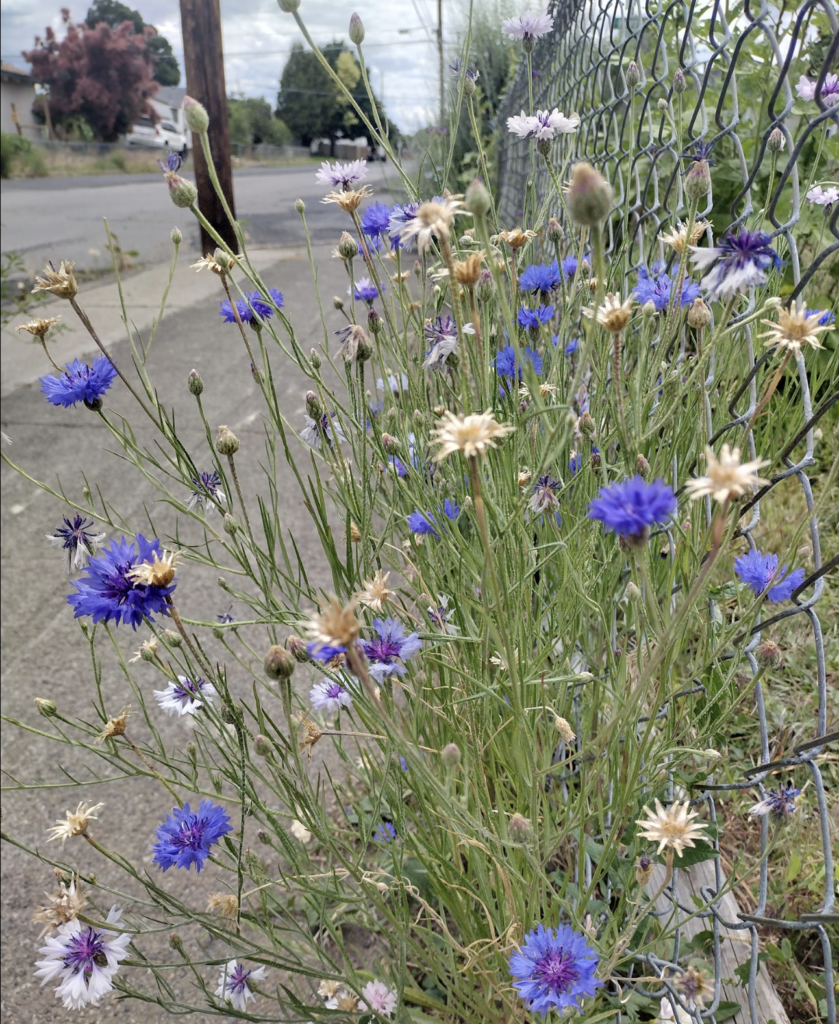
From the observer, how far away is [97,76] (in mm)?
32531

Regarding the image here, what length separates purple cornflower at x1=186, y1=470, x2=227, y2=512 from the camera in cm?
120

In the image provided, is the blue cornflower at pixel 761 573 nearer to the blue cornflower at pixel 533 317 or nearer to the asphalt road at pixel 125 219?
the blue cornflower at pixel 533 317

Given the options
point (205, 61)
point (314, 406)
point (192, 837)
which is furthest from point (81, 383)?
Answer: point (205, 61)

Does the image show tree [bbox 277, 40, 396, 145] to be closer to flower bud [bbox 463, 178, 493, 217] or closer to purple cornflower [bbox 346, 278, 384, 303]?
purple cornflower [bbox 346, 278, 384, 303]

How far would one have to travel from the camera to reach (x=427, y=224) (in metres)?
0.73

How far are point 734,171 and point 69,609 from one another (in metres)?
2.55

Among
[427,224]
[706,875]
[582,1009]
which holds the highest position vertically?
[427,224]

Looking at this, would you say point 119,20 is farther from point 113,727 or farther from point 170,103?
point 113,727

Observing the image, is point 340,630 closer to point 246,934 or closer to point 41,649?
point 246,934

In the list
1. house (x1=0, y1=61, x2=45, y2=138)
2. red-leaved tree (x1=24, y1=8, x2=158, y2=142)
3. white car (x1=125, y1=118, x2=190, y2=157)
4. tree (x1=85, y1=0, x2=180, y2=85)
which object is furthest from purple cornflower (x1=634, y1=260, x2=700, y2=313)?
house (x1=0, y1=61, x2=45, y2=138)

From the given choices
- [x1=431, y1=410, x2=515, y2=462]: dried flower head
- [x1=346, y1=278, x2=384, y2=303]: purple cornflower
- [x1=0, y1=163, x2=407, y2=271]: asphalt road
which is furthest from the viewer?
[x1=0, y1=163, x2=407, y2=271]: asphalt road

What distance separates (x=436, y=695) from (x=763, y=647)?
48cm

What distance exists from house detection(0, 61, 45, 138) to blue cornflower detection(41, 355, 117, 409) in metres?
39.9

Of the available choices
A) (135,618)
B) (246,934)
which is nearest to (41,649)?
(246,934)
